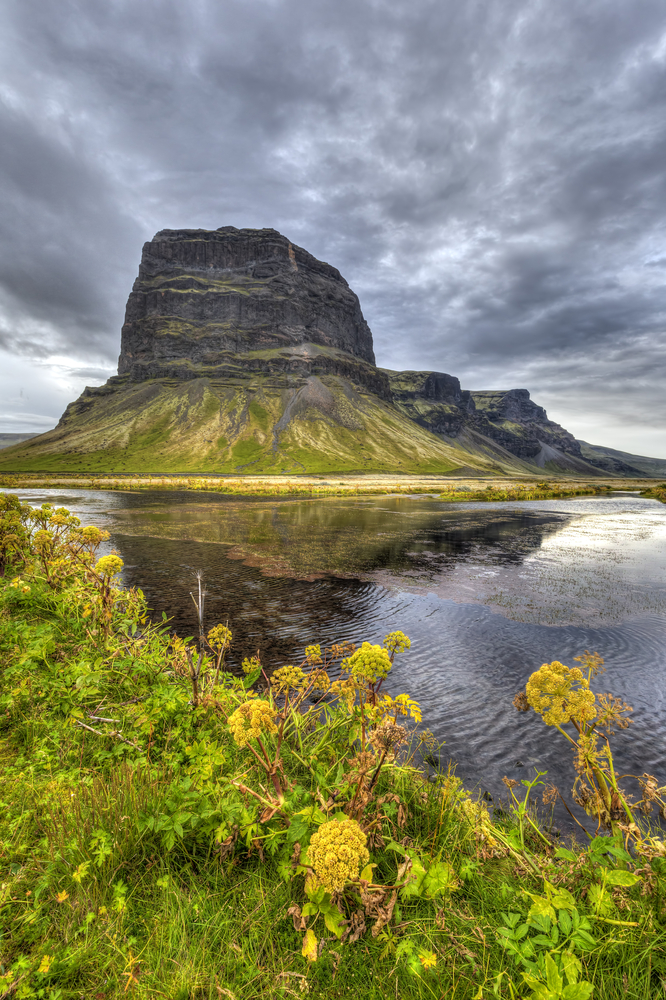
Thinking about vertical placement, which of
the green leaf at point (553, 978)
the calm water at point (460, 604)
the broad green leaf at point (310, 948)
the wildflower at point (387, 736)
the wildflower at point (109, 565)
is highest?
the wildflower at point (109, 565)

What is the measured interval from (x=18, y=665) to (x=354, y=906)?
226 inches

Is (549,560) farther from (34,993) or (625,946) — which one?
(34,993)

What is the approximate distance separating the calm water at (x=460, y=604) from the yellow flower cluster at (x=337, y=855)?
4.95 m

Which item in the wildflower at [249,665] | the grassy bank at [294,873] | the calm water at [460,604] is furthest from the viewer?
the calm water at [460,604]

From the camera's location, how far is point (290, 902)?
3076 millimetres

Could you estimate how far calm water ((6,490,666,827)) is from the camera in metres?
7.92

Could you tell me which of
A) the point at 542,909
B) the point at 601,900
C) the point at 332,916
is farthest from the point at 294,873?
the point at 601,900

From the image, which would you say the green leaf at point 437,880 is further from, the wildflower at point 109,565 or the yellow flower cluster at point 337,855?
the wildflower at point 109,565

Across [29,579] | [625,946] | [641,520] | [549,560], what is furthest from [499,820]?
[641,520]

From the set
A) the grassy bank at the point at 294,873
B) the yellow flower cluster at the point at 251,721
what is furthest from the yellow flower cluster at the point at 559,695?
the yellow flower cluster at the point at 251,721

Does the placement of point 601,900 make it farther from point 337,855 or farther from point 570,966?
point 337,855

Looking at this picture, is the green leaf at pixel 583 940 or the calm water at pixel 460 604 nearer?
the green leaf at pixel 583 940

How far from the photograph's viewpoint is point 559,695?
3.80m

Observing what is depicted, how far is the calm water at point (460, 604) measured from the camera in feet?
26.0
